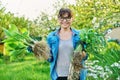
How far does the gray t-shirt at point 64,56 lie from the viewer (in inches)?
238

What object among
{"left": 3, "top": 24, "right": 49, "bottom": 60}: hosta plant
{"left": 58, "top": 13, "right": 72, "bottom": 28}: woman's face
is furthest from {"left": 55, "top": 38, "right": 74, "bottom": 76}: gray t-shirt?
{"left": 3, "top": 24, "right": 49, "bottom": 60}: hosta plant

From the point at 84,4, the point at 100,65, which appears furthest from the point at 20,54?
the point at 84,4

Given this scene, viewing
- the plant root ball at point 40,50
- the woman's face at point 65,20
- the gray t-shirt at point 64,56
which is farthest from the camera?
the gray t-shirt at point 64,56

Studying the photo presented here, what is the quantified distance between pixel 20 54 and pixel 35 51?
228 millimetres

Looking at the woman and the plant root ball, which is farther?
the woman

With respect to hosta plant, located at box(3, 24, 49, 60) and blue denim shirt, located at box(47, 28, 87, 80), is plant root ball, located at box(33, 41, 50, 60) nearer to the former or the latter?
hosta plant, located at box(3, 24, 49, 60)

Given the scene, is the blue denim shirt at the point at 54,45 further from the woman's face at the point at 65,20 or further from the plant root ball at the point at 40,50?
the plant root ball at the point at 40,50

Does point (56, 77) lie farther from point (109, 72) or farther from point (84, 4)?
point (84, 4)

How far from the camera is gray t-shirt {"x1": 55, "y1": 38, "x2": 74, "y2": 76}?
19.9 feet

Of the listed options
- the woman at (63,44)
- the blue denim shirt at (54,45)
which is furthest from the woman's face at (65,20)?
the blue denim shirt at (54,45)

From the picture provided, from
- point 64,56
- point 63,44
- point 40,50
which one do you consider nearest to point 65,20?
point 63,44

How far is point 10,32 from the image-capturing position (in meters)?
5.57

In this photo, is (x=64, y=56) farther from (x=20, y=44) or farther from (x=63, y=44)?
(x=20, y=44)

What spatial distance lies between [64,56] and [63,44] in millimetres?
145
